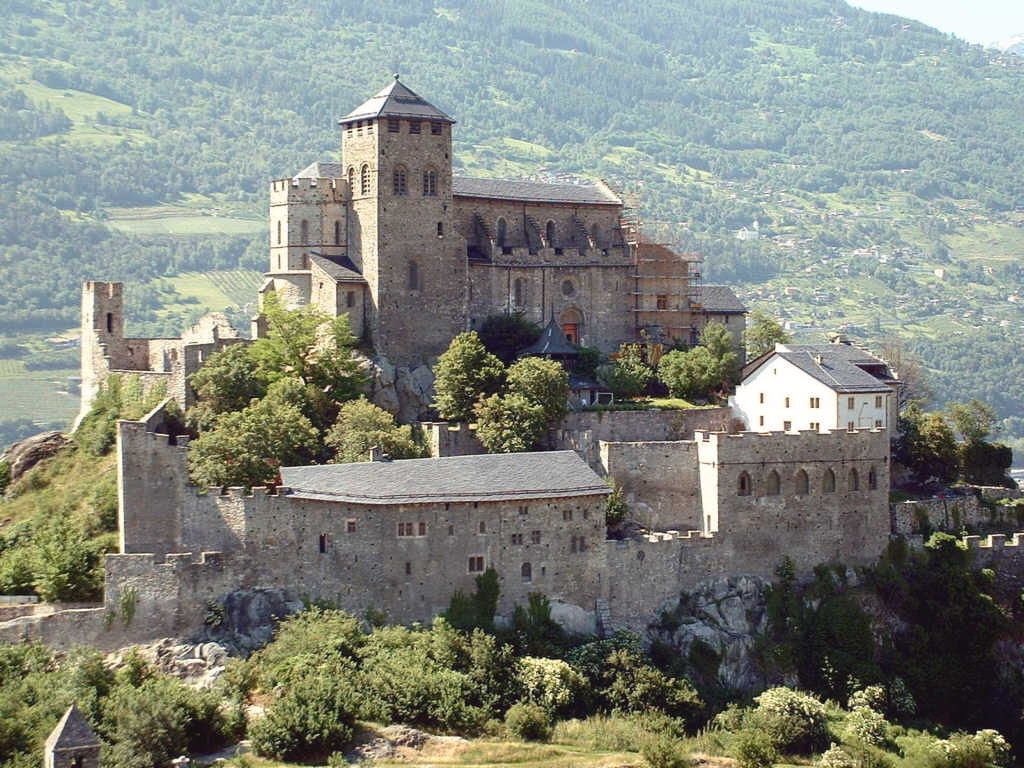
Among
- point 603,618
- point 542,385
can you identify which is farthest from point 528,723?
point 542,385

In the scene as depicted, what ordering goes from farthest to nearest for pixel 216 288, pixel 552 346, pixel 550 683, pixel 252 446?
pixel 216 288, pixel 552 346, pixel 252 446, pixel 550 683

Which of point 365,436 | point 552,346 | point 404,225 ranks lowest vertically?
point 365,436

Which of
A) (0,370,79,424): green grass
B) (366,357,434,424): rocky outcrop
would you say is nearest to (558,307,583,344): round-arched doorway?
(366,357,434,424): rocky outcrop

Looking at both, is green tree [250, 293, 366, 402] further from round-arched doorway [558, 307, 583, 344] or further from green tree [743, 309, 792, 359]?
green tree [743, 309, 792, 359]

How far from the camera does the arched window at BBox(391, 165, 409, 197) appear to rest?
7750 centimetres

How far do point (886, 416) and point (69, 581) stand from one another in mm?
A: 34337

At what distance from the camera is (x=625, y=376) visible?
256 feet

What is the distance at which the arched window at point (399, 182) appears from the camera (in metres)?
77.5

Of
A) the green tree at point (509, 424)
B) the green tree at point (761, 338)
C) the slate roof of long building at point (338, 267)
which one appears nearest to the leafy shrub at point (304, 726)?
the green tree at point (509, 424)

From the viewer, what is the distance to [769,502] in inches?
2724

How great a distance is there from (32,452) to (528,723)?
28279mm

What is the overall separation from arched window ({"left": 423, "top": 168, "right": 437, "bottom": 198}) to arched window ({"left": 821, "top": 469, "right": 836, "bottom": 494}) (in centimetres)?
2117

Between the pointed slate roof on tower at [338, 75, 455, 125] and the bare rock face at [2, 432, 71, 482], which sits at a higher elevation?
the pointed slate roof on tower at [338, 75, 455, 125]

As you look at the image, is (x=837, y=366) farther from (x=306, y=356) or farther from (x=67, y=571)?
(x=67, y=571)
